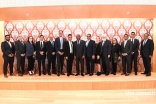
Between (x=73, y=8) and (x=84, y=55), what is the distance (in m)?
1.62

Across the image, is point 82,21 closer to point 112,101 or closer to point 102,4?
point 102,4

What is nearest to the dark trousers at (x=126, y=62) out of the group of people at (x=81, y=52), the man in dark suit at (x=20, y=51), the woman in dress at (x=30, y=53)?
the group of people at (x=81, y=52)

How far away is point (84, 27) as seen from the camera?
6.86 m

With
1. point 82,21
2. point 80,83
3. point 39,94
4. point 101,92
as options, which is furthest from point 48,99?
point 82,21

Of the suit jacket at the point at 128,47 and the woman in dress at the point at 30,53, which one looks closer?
the suit jacket at the point at 128,47

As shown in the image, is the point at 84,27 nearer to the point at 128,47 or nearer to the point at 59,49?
the point at 59,49

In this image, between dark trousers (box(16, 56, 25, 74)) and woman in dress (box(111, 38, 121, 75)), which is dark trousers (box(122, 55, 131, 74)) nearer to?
woman in dress (box(111, 38, 121, 75))

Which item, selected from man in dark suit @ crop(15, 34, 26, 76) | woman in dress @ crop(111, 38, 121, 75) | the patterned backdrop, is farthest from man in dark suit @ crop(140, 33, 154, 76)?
man in dark suit @ crop(15, 34, 26, 76)

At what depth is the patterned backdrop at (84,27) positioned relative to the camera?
22.4ft

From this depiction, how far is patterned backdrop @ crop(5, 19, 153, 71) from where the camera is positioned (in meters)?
6.81

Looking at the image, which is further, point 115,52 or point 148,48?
point 115,52

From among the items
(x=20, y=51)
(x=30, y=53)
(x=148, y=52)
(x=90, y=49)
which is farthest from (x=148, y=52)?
(x=20, y=51)

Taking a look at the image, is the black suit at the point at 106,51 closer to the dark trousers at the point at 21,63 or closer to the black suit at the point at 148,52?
the black suit at the point at 148,52

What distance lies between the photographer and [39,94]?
4488mm
